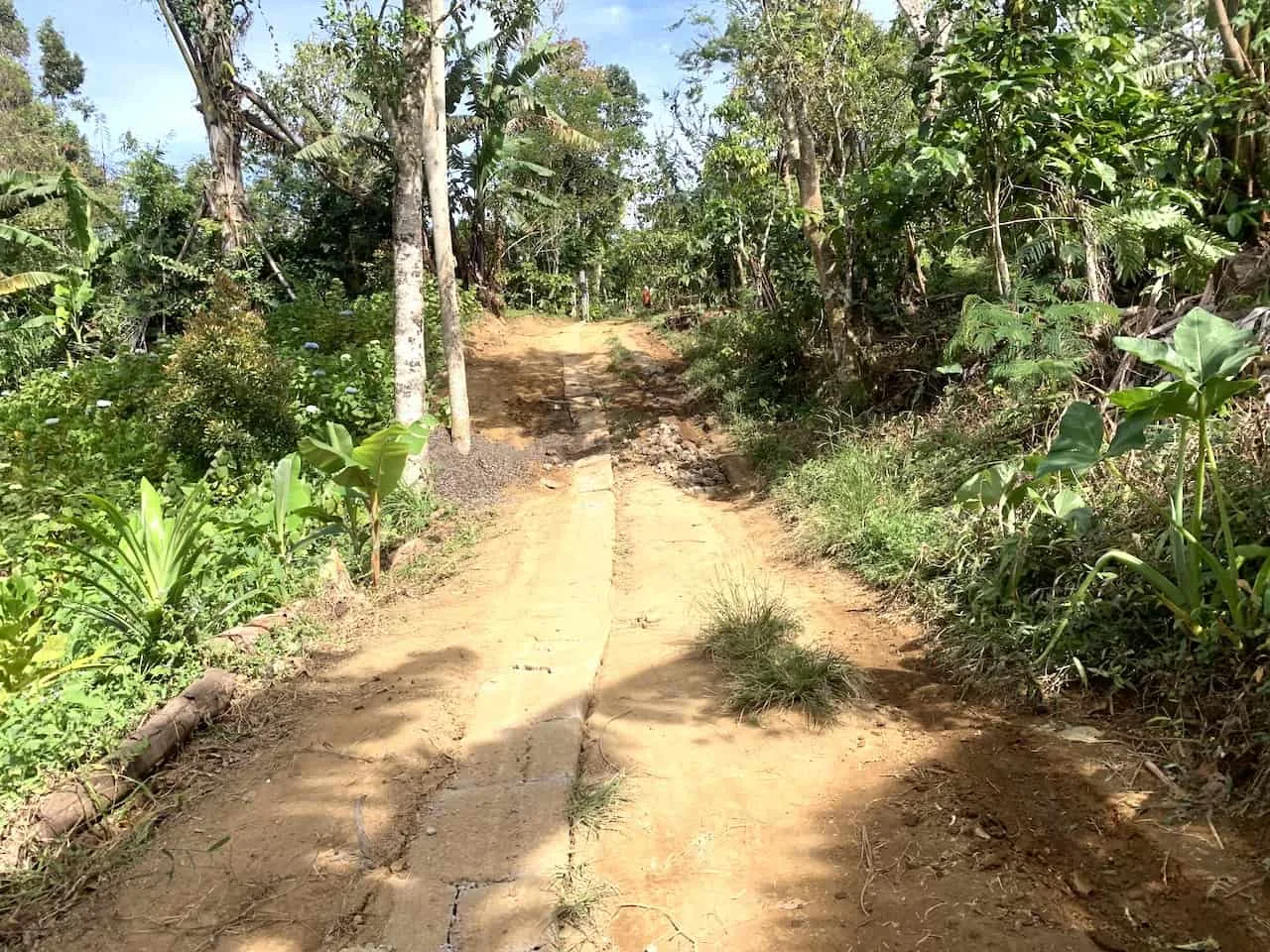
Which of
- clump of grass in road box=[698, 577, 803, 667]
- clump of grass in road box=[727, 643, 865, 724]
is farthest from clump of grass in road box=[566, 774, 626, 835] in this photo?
clump of grass in road box=[698, 577, 803, 667]

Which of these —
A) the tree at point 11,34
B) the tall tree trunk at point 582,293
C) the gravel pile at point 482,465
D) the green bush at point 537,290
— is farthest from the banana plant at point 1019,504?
the tree at point 11,34

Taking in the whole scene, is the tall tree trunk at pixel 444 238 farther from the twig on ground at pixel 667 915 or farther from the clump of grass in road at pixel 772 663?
the twig on ground at pixel 667 915

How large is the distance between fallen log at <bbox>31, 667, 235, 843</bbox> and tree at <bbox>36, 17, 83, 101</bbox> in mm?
40459

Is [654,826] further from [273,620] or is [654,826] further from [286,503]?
[286,503]

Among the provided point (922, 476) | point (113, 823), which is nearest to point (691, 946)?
point (113, 823)

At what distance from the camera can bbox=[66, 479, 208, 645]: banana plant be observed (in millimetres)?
4055

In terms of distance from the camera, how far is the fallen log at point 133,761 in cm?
290

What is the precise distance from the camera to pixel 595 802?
3.08 meters

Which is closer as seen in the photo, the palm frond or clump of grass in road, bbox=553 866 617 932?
clump of grass in road, bbox=553 866 617 932

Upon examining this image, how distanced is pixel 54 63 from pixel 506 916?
142 ft

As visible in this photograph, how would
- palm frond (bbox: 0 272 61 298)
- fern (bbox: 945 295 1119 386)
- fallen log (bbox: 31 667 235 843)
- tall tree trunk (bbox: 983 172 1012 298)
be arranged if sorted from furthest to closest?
1. palm frond (bbox: 0 272 61 298)
2. tall tree trunk (bbox: 983 172 1012 298)
3. fern (bbox: 945 295 1119 386)
4. fallen log (bbox: 31 667 235 843)

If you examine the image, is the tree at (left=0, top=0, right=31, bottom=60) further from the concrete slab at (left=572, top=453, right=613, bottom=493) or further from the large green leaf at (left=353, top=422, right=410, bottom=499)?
the large green leaf at (left=353, top=422, right=410, bottom=499)

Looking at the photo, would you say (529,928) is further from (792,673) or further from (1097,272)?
(1097,272)

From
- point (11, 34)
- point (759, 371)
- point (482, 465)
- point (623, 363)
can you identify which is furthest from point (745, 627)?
point (11, 34)
